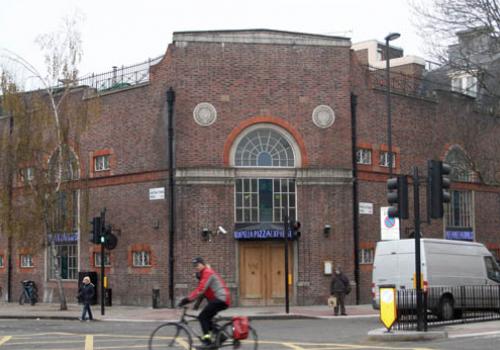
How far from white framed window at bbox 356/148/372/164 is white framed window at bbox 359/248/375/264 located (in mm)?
3526

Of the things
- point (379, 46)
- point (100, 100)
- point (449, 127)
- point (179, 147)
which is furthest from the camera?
point (379, 46)

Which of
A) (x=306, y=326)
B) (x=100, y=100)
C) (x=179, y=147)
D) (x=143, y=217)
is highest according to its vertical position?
(x=100, y=100)

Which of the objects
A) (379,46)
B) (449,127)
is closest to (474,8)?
(449,127)

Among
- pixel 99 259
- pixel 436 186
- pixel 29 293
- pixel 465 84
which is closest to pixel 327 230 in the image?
pixel 99 259

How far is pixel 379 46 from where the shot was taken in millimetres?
59125

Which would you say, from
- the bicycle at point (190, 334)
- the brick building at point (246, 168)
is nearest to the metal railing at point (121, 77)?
the brick building at point (246, 168)

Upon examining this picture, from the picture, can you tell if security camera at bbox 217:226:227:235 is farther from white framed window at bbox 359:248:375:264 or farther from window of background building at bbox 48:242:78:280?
window of background building at bbox 48:242:78:280

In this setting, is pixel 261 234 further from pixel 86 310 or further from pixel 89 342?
pixel 89 342

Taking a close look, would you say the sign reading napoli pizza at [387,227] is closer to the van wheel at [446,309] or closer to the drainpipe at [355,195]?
the drainpipe at [355,195]

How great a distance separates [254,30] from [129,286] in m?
11.0

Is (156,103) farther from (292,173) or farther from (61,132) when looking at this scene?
(292,173)

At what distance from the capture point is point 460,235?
4062 centimetres

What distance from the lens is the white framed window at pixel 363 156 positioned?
35656 mm

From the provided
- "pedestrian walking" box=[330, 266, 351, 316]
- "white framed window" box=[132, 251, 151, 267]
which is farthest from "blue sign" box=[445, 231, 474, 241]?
"white framed window" box=[132, 251, 151, 267]
